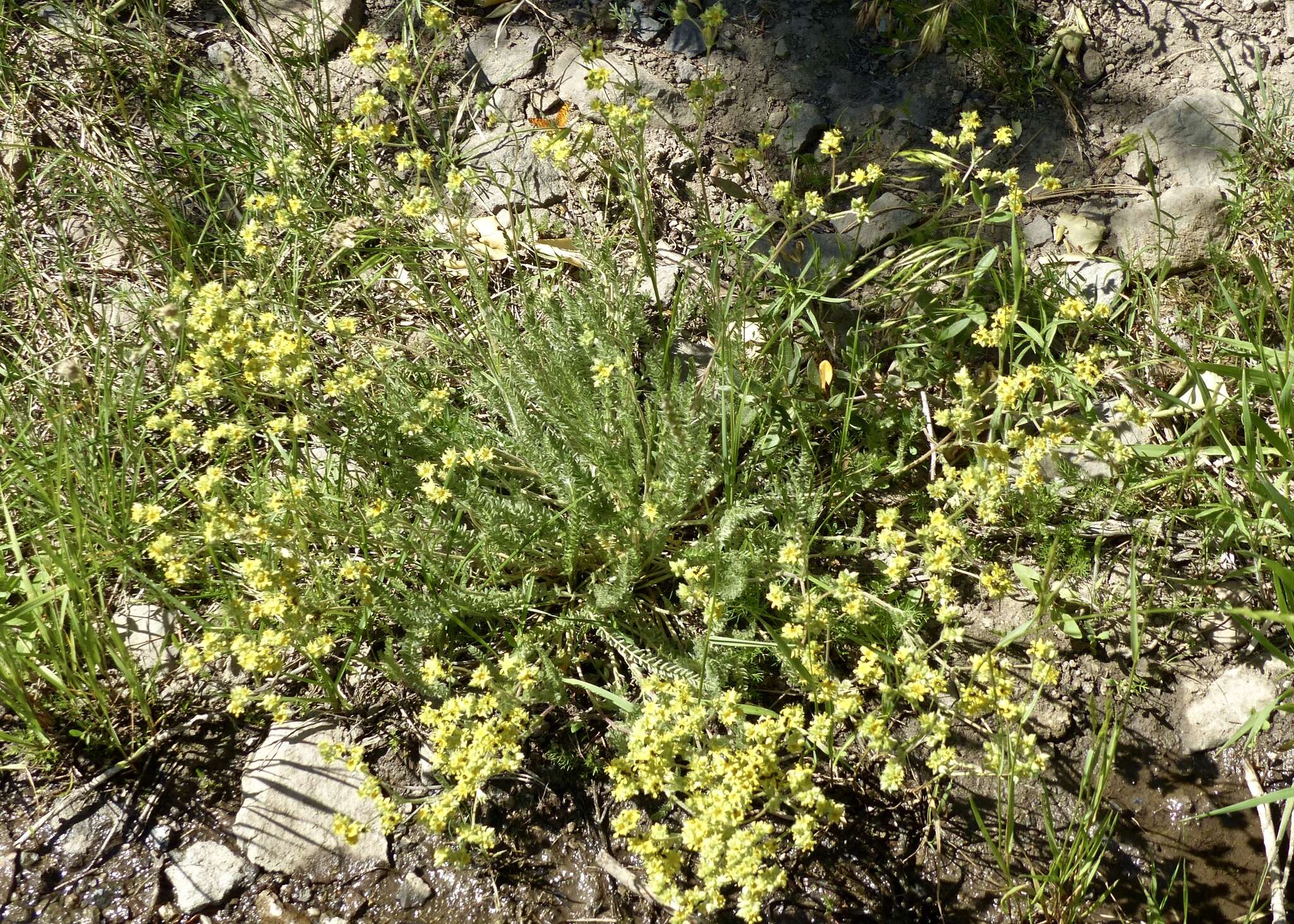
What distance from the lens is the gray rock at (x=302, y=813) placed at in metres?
2.51

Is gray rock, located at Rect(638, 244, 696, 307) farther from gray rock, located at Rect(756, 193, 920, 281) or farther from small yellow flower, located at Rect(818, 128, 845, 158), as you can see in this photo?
small yellow flower, located at Rect(818, 128, 845, 158)

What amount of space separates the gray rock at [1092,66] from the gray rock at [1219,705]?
2.13m

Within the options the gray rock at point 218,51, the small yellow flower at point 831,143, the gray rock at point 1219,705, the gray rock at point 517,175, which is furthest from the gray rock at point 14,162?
the gray rock at point 1219,705

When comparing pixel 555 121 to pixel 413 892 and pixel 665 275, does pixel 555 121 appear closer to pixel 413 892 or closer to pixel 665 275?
pixel 665 275

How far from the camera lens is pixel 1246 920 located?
2.25 meters

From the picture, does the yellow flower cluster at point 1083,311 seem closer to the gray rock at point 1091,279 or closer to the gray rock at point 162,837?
the gray rock at point 1091,279

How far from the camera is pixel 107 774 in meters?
2.63

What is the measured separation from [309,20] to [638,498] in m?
2.48

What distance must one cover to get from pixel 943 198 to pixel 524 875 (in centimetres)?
251

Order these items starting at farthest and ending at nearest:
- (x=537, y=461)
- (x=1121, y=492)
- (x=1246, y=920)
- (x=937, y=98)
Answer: (x=937, y=98) → (x=537, y=461) → (x=1121, y=492) → (x=1246, y=920)

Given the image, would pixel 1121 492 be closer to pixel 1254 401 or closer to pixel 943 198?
pixel 1254 401

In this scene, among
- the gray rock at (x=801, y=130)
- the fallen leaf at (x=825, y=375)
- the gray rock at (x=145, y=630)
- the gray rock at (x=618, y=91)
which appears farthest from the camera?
the gray rock at (x=618, y=91)

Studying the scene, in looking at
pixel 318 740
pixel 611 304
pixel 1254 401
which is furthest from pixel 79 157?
pixel 1254 401

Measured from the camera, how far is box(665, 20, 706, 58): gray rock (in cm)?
363
